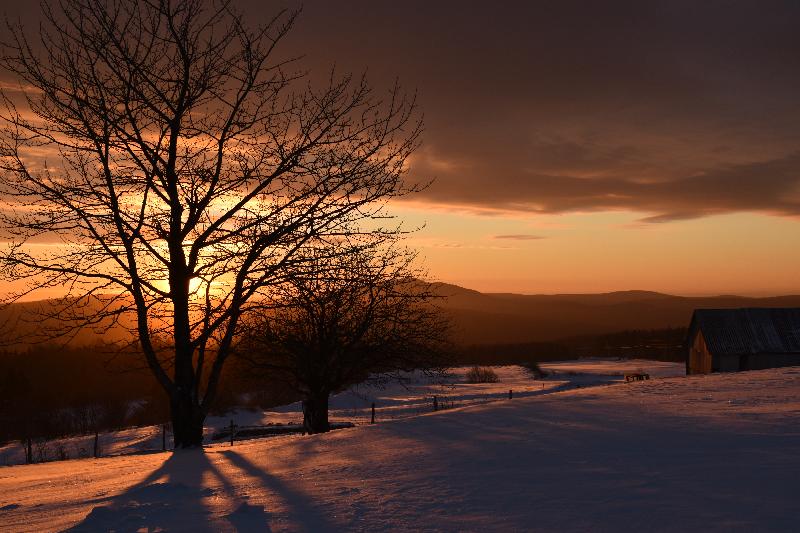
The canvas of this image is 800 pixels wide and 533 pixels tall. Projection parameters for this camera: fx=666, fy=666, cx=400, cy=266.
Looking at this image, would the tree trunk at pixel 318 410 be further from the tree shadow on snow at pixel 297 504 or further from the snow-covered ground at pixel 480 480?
the tree shadow on snow at pixel 297 504

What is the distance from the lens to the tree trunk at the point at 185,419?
39.5 feet

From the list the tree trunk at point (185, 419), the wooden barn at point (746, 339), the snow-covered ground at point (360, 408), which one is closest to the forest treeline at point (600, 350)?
the snow-covered ground at point (360, 408)

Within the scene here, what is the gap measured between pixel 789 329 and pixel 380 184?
1595 inches

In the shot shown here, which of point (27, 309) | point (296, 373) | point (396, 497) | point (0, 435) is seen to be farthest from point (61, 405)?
point (396, 497)

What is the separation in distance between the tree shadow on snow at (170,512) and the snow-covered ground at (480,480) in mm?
18

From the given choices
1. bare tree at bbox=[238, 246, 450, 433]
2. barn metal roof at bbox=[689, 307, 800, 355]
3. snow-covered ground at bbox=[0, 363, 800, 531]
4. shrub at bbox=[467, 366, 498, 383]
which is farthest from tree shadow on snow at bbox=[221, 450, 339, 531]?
shrub at bbox=[467, 366, 498, 383]

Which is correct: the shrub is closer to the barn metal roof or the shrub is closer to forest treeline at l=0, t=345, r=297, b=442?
forest treeline at l=0, t=345, r=297, b=442

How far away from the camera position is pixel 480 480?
552cm

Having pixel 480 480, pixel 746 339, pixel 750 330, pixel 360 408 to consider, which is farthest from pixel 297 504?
pixel 750 330

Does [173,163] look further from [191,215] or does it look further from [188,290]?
[188,290]

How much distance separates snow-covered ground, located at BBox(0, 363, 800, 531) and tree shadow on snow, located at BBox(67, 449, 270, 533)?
0.02 m

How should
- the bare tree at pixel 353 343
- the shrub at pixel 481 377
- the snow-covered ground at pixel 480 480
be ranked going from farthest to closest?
the shrub at pixel 481 377 → the bare tree at pixel 353 343 → the snow-covered ground at pixel 480 480

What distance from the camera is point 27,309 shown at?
11.4 m

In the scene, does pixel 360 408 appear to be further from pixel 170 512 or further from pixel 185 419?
pixel 170 512
